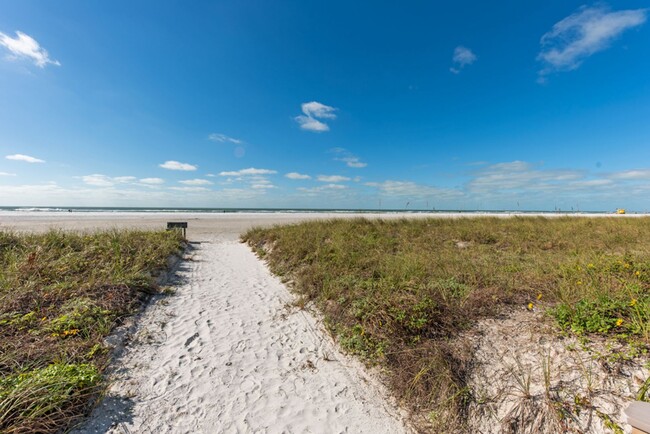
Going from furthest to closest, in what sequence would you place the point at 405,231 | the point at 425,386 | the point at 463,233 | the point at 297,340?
1. the point at 405,231
2. the point at 463,233
3. the point at 297,340
4. the point at 425,386

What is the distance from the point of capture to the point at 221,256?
1223cm

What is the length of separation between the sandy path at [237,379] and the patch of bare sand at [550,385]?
1140 mm

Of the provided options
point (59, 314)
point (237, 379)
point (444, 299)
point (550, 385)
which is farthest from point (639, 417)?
point (59, 314)

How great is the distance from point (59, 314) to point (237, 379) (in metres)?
3.74

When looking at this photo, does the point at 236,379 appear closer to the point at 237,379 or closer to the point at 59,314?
the point at 237,379

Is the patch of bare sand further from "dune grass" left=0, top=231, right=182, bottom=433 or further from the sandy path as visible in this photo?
"dune grass" left=0, top=231, right=182, bottom=433

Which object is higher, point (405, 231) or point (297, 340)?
point (405, 231)

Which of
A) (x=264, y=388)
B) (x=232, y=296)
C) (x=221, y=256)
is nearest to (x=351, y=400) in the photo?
(x=264, y=388)

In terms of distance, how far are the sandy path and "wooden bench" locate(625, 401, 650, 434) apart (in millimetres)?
2063

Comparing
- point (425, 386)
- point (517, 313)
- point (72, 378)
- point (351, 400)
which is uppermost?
point (517, 313)

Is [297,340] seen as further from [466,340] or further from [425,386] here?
[466,340]

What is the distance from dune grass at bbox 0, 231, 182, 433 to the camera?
2867 mm

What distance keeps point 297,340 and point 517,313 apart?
3.79 metres

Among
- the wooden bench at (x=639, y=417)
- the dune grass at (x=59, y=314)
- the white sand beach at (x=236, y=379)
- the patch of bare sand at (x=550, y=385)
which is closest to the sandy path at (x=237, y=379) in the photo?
the white sand beach at (x=236, y=379)
